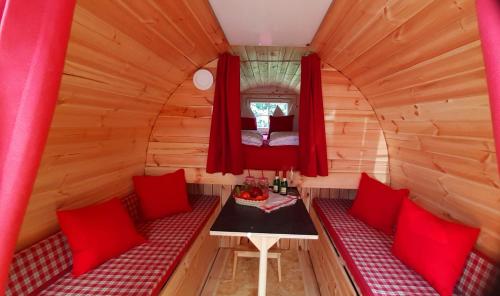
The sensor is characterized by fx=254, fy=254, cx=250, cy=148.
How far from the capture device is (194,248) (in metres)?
2.06

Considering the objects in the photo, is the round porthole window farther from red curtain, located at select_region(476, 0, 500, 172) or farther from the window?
the window

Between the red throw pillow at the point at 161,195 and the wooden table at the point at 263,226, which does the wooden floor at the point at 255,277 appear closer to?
the wooden table at the point at 263,226

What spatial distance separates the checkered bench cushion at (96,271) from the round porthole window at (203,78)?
5.20 feet

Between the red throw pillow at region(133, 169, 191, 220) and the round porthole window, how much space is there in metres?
0.98

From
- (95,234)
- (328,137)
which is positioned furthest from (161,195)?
(328,137)

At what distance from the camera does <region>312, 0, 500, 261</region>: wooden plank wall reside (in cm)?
117

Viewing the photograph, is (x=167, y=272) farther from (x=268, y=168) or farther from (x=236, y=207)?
(x=268, y=168)

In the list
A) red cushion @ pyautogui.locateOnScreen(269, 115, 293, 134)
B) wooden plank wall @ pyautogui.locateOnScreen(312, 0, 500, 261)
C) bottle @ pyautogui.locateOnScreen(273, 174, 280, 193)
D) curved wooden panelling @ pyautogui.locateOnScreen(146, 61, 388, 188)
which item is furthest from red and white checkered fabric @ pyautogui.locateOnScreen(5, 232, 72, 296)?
red cushion @ pyautogui.locateOnScreen(269, 115, 293, 134)

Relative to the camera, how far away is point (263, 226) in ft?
5.73

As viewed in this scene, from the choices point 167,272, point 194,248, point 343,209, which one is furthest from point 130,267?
point 343,209

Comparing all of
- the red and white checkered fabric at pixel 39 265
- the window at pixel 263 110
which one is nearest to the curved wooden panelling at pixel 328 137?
the red and white checkered fabric at pixel 39 265

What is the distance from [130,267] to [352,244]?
1527 millimetres

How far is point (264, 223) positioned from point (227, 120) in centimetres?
118

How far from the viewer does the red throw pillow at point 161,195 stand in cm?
232
